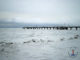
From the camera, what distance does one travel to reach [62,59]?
37.1 ft

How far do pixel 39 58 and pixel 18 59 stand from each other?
2236 mm

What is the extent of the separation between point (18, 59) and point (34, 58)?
1.70 m

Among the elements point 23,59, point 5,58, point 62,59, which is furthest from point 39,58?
point 5,58

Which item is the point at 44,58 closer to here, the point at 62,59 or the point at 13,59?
the point at 62,59

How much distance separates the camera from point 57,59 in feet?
37.7

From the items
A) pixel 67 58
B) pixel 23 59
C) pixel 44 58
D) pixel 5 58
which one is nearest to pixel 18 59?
pixel 23 59

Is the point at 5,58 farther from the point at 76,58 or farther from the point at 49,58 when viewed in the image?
the point at 76,58

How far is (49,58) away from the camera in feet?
38.7

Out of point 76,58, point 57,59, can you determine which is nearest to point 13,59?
point 57,59

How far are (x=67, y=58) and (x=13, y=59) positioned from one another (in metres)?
5.72

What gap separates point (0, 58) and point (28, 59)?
3.10 m

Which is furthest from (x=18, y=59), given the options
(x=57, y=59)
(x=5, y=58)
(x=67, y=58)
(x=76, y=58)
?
(x=76, y=58)

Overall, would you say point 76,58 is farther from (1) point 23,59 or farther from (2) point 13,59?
(2) point 13,59

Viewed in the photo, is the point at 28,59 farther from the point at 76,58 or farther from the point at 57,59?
the point at 76,58
